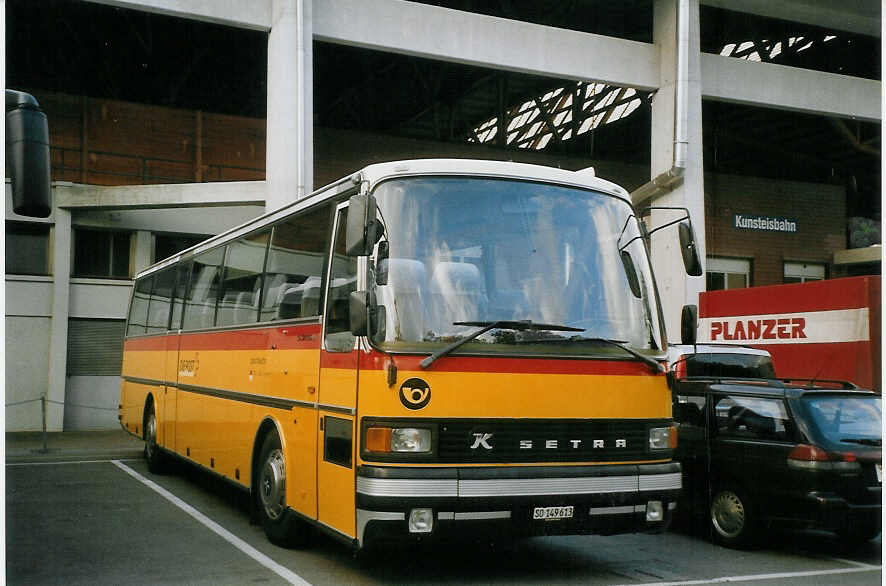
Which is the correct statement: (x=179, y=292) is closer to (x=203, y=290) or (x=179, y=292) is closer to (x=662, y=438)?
(x=203, y=290)

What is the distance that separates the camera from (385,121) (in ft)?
103

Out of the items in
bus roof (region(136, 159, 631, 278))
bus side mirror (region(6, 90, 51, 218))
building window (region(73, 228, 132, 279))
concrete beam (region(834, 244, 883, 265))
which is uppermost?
concrete beam (region(834, 244, 883, 265))

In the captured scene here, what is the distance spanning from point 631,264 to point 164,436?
7.72 metres

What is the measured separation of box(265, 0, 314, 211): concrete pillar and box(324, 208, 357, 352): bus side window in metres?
8.17

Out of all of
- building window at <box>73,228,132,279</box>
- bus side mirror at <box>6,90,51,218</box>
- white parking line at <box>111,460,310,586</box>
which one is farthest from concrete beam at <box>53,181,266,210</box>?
bus side mirror at <box>6,90,51,218</box>

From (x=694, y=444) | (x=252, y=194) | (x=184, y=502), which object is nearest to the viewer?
(x=694, y=444)

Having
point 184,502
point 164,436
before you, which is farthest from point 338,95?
point 184,502

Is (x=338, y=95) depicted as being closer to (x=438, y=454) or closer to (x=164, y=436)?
(x=164, y=436)

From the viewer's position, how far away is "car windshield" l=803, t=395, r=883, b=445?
8.41m

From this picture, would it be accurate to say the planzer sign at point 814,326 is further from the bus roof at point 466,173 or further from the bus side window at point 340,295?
the bus side window at point 340,295

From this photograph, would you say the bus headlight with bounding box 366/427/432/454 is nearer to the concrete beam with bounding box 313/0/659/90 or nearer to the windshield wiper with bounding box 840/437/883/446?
the windshield wiper with bounding box 840/437/883/446

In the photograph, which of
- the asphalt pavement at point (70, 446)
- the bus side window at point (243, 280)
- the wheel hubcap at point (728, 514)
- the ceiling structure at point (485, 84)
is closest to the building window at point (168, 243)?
the asphalt pavement at point (70, 446)

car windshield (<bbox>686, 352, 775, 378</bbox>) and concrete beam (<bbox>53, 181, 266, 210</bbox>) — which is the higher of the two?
concrete beam (<bbox>53, 181, 266, 210</bbox>)

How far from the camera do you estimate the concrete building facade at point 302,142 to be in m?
16.0
